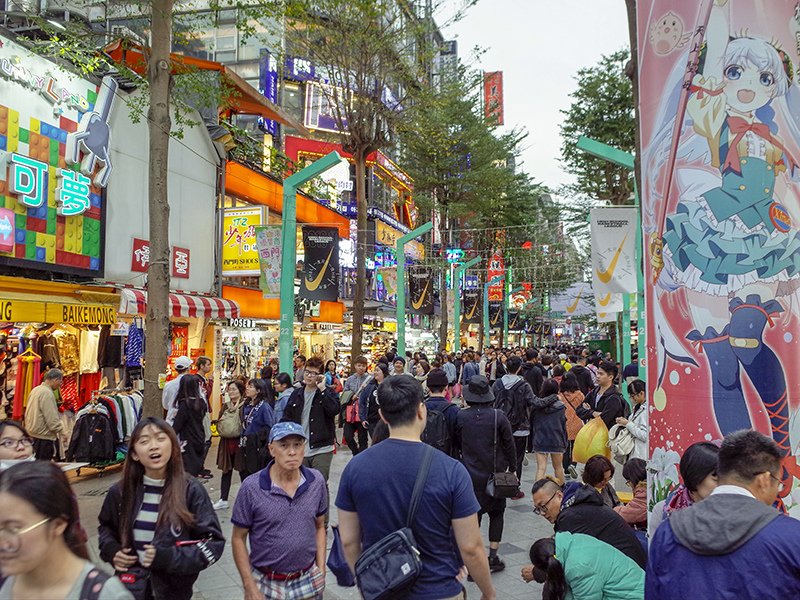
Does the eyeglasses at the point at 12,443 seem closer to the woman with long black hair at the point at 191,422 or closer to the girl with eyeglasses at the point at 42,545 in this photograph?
the girl with eyeglasses at the point at 42,545

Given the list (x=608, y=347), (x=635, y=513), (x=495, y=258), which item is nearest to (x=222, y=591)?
(x=635, y=513)

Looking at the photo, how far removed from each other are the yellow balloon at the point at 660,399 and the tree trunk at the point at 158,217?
657 centimetres

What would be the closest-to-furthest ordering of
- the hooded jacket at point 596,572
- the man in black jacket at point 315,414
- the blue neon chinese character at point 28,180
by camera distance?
the hooded jacket at point 596,572 < the man in black jacket at point 315,414 < the blue neon chinese character at point 28,180

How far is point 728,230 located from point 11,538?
14.7 ft

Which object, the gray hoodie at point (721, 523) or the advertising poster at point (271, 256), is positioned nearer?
the gray hoodie at point (721, 523)

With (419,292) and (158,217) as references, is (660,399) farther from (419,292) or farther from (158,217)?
(419,292)

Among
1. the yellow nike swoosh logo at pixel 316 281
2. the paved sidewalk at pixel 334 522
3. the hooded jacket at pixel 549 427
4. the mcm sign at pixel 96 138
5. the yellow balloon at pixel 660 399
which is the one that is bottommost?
the paved sidewalk at pixel 334 522

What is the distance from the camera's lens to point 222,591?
5660mm

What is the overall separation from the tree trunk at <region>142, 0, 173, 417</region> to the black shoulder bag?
6.87 meters

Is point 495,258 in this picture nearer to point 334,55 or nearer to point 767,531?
point 334,55

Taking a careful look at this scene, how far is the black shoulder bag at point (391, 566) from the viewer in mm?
2631

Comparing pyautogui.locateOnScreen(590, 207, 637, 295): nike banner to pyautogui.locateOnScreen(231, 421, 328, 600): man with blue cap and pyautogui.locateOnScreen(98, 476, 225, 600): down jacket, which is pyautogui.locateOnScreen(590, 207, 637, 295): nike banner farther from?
pyautogui.locateOnScreen(98, 476, 225, 600): down jacket

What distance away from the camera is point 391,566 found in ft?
8.69

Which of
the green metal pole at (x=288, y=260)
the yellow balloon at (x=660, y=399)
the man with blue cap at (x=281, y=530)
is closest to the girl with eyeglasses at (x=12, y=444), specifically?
the man with blue cap at (x=281, y=530)
